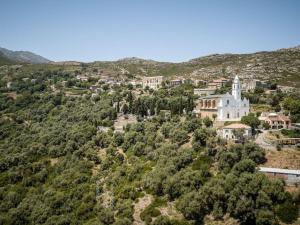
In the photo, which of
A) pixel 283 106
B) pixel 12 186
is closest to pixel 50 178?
pixel 12 186

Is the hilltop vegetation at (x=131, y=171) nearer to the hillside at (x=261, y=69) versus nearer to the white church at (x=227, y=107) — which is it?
the white church at (x=227, y=107)

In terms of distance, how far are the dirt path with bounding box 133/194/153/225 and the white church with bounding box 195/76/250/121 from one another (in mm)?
26506

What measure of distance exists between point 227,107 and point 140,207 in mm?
30264

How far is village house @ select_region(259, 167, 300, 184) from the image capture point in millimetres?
41500

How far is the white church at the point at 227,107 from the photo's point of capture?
6688 cm

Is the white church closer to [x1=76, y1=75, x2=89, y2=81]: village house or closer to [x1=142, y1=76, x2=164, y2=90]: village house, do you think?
[x1=142, y1=76, x2=164, y2=90]: village house

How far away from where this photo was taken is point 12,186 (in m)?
62.1

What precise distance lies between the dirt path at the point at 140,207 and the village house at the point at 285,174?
51.7 feet

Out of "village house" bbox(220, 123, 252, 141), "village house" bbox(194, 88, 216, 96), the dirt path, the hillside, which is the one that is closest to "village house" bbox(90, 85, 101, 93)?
"village house" bbox(194, 88, 216, 96)

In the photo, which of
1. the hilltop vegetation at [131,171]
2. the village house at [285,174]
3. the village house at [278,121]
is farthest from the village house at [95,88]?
the village house at [285,174]

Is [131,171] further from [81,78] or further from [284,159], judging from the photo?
[81,78]

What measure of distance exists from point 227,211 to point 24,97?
9077cm

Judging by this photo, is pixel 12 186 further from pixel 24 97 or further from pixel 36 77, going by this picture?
pixel 36 77

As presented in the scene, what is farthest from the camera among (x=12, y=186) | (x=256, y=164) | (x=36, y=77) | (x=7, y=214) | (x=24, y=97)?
(x=36, y=77)
